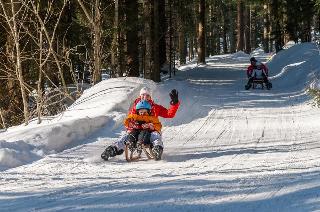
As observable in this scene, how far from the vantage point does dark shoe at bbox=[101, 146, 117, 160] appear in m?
8.30

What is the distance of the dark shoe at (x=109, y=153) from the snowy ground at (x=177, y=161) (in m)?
0.11

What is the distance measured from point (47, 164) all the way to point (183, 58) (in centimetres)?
3675

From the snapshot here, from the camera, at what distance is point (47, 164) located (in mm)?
7738

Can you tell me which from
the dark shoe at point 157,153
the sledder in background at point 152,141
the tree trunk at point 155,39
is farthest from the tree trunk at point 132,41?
the dark shoe at point 157,153

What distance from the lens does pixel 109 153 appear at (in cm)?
834

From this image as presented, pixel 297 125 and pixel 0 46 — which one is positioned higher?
pixel 0 46

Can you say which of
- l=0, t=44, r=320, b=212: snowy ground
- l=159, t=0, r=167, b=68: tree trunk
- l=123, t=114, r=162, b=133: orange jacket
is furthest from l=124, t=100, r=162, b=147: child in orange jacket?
l=159, t=0, r=167, b=68: tree trunk

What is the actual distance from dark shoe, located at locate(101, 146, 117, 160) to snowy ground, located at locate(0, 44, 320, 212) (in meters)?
0.11

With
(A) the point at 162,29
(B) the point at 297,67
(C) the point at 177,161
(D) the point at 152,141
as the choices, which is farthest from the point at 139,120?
(A) the point at 162,29

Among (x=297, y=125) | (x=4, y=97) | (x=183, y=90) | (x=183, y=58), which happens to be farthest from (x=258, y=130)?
(x=183, y=58)

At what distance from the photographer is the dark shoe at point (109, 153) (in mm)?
8305

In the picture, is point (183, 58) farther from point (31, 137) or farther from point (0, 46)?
point (31, 137)

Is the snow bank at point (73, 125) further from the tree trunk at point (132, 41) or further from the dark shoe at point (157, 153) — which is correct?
the tree trunk at point (132, 41)

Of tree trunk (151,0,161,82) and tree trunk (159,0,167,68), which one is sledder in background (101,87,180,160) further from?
tree trunk (159,0,167,68)
